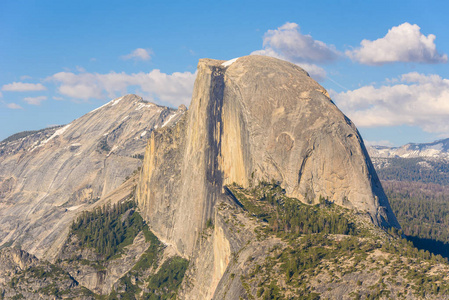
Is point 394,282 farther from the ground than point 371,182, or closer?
closer

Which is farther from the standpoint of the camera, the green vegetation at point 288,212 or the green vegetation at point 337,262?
the green vegetation at point 288,212

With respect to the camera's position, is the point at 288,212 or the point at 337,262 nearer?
the point at 337,262

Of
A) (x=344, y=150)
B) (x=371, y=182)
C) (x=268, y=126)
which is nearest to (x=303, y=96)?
(x=268, y=126)

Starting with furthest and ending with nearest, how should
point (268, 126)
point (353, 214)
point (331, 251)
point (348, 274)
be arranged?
point (268, 126) < point (353, 214) < point (331, 251) < point (348, 274)

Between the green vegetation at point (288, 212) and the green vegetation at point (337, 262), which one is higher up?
the green vegetation at point (288, 212)

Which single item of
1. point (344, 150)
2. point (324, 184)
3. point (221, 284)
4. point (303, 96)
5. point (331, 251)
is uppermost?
point (303, 96)

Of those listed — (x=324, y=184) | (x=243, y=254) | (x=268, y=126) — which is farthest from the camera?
(x=268, y=126)

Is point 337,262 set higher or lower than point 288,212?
lower

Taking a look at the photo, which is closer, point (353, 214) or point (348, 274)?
point (348, 274)

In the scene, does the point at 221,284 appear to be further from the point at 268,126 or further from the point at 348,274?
the point at 268,126

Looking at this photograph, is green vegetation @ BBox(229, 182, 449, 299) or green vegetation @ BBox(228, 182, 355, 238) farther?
green vegetation @ BBox(228, 182, 355, 238)

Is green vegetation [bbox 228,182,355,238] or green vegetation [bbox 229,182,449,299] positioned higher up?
green vegetation [bbox 228,182,355,238]
